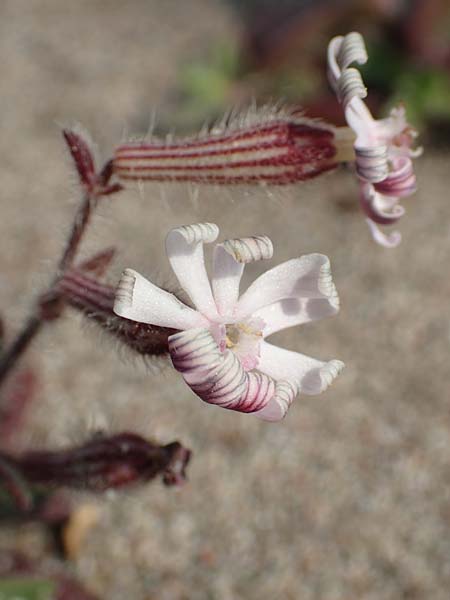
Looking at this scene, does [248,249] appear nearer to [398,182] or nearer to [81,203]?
[398,182]

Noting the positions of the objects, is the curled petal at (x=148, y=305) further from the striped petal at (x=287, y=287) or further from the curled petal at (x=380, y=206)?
the curled petal at (x=380, y=206)

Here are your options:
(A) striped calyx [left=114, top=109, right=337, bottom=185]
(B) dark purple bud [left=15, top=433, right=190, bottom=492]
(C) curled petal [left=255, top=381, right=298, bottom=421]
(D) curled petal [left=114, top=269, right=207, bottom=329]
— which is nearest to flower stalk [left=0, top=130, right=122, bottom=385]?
(A) striped calyx [left=114, top=109, right=337, bottom=185]

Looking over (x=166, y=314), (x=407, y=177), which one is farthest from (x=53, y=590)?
(x=407, y=177)

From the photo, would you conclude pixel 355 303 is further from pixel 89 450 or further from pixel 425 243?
pixel 89 450

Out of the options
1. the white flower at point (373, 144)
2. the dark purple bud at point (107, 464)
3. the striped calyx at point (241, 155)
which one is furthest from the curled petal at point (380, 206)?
the dark purple bud at point (107, 464)

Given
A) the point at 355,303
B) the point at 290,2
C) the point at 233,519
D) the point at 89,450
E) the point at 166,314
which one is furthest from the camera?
the point at 290,2

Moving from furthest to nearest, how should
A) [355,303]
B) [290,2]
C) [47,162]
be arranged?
[290,2]
[47,162]
[355,303]
